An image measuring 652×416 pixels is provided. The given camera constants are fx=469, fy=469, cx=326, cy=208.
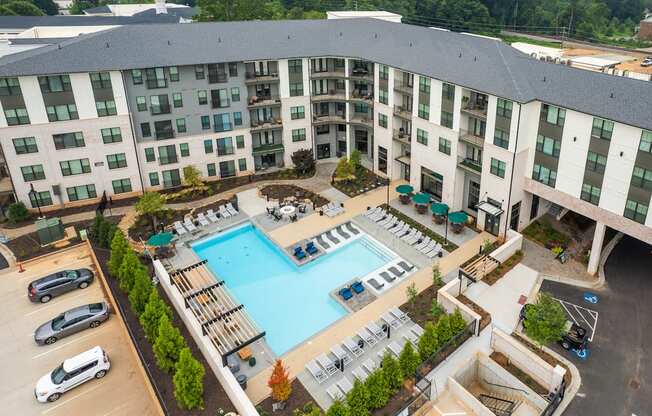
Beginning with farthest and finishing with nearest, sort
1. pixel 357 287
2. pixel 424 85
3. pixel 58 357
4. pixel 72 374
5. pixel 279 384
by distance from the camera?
pixel 424 85 < pixel 357 287 < pixel 58 357 < pixel 72 374 < pixel 279 384

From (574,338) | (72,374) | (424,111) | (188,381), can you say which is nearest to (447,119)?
(424,111)

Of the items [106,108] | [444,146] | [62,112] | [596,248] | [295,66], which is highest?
[295,66]

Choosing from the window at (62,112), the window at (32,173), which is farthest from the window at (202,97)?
the window at (32,173)

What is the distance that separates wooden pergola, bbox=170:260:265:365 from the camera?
108ft

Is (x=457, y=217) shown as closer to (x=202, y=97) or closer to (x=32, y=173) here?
(x=202, y=97)

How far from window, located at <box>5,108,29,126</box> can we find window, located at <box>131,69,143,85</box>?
10.8 m

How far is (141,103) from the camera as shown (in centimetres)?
5066

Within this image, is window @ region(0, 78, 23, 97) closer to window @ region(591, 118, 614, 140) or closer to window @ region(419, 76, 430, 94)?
window @ region(419, 76, 430, 94)

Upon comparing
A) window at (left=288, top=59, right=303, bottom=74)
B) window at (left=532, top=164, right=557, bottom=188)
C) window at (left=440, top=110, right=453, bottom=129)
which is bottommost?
window at (left=532, top=164, right=557, bottom=188)

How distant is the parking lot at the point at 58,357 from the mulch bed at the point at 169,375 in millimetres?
696

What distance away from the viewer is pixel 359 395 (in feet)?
88.7

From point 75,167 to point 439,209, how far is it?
127 ft

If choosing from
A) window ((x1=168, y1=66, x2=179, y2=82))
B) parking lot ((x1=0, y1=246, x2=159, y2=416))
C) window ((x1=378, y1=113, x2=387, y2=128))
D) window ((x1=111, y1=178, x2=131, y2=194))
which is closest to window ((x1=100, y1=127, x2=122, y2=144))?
window ((x1=111, y1=178, x2=131, y2=194))

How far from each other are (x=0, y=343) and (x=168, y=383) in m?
14.8
